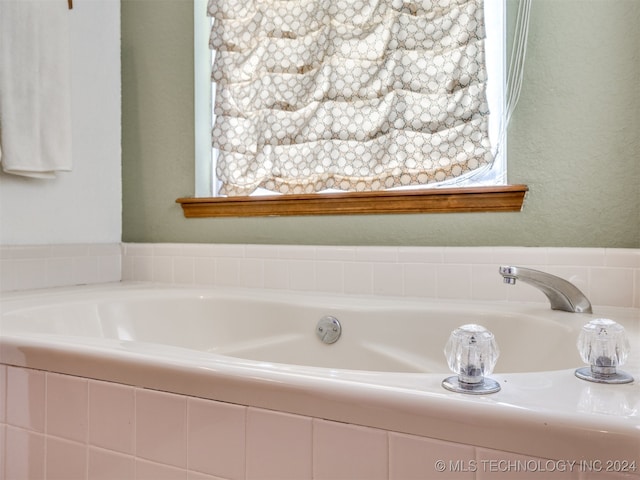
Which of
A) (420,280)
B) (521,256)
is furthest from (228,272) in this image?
(521,256)

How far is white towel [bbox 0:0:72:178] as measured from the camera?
62.2 inches

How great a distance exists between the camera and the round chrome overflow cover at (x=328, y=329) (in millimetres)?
1459

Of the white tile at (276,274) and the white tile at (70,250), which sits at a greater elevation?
the white tile at (70,250)

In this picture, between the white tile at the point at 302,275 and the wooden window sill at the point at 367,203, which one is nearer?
the wooden window sill at the point at 367,203

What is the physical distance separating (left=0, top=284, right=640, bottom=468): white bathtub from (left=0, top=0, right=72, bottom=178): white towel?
0.46m

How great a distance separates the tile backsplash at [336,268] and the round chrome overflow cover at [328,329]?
0.19 metres

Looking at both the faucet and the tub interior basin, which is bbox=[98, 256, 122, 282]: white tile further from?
the faucet

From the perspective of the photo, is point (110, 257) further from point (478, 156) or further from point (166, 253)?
point (478, 156)

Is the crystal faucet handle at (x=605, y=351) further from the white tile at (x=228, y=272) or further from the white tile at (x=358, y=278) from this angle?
the white tile at (x=228, y=272)

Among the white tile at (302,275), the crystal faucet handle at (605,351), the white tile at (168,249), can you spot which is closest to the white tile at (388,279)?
the white tile at (302,275)

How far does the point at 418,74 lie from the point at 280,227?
709 millimetres

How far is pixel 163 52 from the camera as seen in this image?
2035 millimetres

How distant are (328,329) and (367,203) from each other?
45 cm

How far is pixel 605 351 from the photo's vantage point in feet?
2.14
